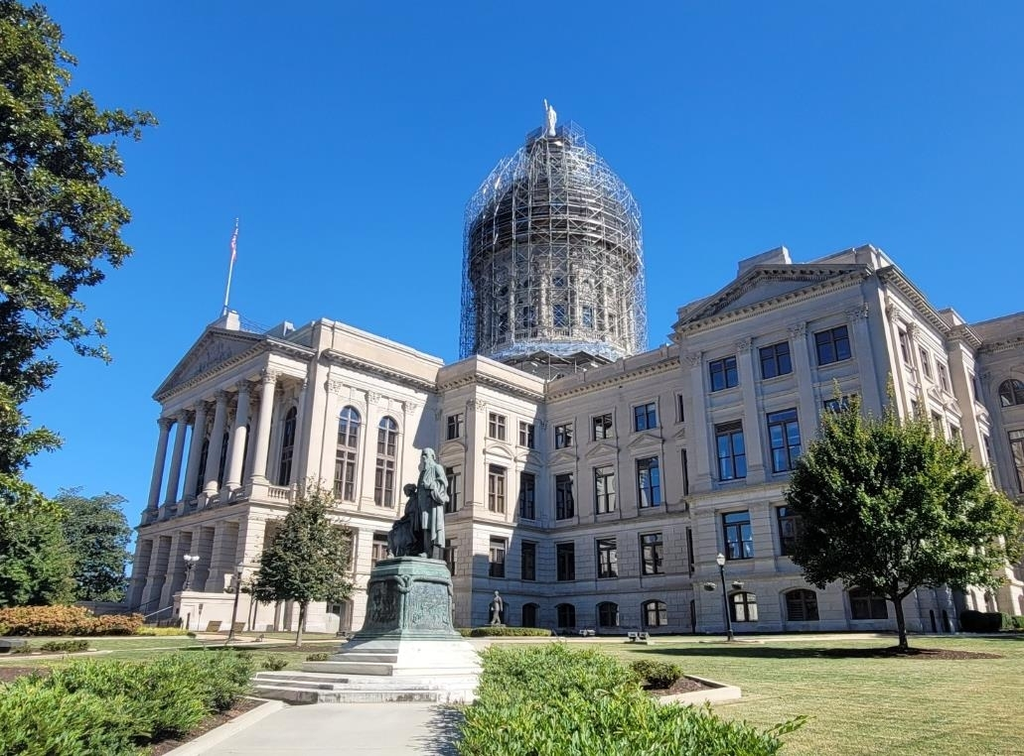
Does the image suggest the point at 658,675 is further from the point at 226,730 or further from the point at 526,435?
the point at 526,435

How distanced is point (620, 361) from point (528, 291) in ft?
57.0

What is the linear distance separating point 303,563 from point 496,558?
1824 centimetres

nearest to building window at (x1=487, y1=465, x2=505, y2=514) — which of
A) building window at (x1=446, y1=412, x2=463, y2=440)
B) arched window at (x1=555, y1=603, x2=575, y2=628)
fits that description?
building window at (x1=446, y1=412, x2=463, y2=440)

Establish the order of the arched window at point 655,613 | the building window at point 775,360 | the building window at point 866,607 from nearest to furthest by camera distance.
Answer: the building window at point 866,607 → the building window at point 775,360 → the arched window at point 655,613

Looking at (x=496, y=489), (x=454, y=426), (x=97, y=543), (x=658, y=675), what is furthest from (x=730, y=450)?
(x=97, y=543)

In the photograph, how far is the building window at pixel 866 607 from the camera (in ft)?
105

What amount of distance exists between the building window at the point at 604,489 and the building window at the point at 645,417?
3367 mm

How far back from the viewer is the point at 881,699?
1199 cm

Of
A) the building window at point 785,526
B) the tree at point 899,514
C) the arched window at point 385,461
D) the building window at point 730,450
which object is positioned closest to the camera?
the tree at point 899,514

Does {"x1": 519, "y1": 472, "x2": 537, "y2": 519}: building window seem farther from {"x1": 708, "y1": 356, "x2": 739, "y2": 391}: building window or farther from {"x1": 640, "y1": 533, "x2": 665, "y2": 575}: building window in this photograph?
{"x1": 708, "y1": 356, "x2": 739, "y2": 391}: building window

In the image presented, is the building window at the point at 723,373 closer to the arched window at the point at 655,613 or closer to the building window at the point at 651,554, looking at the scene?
the building window at the point at 651,554

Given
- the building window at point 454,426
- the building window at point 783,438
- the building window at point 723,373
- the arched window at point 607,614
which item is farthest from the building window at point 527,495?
the building window at point 783,438

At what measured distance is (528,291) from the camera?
65375 mm

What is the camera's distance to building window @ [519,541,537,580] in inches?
1921
